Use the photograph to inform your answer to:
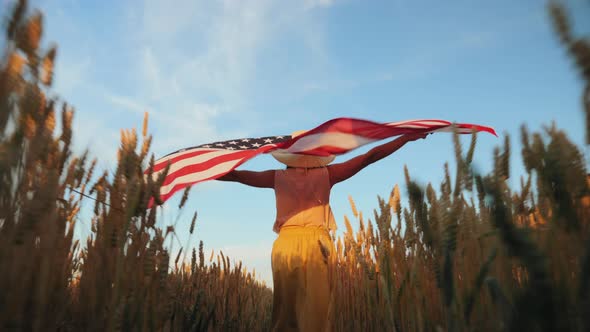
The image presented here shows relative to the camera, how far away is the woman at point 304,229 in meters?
3.28

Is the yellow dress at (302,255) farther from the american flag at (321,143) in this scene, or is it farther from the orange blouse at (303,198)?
the american flag at (321,143)

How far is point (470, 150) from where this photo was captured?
1.34 meters

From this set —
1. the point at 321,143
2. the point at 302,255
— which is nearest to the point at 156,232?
the point at 302,255

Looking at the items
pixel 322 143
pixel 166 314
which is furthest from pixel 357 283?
pixel 166 314

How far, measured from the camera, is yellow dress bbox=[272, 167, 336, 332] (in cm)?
326

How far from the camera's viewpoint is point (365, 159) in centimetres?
357

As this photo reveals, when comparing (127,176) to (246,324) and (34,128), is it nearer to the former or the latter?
(34,128)

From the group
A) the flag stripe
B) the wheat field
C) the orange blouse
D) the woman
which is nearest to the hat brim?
the woman

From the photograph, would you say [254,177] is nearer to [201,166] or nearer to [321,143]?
[201,166]

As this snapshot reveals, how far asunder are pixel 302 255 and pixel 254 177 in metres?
0.90

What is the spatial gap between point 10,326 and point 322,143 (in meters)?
2.73

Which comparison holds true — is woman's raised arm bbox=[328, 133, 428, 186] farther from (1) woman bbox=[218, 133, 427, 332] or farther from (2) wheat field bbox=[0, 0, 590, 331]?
(2) wheat field bbox=[0, 0, 590, 331]

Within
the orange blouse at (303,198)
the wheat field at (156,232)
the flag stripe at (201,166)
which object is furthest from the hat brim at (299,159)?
the wheat field at (156,232)

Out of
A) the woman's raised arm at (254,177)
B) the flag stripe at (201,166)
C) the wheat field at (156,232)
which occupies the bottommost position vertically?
the wheat field at (156,232)
